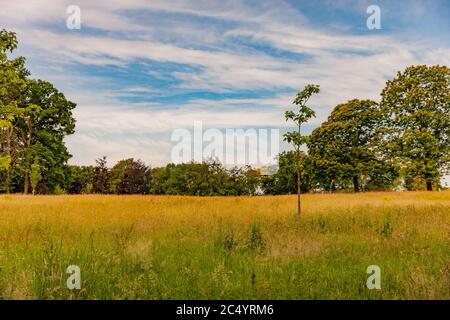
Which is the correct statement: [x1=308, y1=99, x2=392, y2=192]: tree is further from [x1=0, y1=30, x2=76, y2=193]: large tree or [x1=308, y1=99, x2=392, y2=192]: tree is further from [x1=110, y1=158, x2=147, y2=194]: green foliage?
[x1=110, y1=158, x2=147, y2=194]: green foliage

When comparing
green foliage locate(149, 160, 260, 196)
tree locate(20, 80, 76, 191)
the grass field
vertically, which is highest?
tree locate(20, 80, 76, 191)

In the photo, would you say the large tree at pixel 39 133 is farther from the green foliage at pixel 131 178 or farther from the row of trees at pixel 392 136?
the row of trees at pixel 392 136

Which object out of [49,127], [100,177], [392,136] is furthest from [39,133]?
[392,136]

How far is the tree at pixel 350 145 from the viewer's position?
37938 millimetres

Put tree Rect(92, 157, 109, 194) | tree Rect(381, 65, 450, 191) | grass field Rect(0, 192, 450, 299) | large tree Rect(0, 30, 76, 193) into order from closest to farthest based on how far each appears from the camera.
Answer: grass field Rect(0, 192, 450, 299) < tree Rect(381, 65, 450, 191) < large tree Rect(0, 30, 76, 193) < tree Rect(92, 157, 109, 194)

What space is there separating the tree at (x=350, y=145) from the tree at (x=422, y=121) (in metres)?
2.06

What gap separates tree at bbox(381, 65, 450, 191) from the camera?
33125 millimetres

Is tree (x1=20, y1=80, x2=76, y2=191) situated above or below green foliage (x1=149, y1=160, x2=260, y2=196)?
above

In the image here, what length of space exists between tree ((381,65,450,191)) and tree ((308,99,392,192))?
2.06 meters

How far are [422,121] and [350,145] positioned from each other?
7831 millimetres

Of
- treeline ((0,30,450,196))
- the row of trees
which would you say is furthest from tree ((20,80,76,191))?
the row of trees
